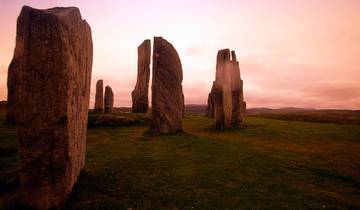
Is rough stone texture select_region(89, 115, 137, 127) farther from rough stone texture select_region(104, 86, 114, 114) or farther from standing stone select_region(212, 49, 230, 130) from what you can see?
rough stone texture select_region(104, 86, 114, 114)

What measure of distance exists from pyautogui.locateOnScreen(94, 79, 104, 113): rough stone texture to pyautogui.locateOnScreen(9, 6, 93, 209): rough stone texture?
2648 centimetres

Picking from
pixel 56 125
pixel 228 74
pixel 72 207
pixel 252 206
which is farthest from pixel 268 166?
pixel 228 74

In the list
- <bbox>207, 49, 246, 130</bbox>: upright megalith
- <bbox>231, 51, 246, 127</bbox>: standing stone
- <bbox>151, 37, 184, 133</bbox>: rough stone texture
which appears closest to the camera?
<bbox>151, 37, 184, 133</bbox>: rough stone texture

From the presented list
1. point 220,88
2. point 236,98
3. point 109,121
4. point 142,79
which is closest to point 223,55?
point 220,88

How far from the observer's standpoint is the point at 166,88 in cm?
1670

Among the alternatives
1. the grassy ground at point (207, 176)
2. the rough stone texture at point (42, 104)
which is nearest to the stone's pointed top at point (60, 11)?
the rough stone texture at point (42, 104)

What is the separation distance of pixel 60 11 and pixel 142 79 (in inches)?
874

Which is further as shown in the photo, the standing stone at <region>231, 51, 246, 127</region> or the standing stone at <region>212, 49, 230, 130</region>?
the standing stone at <region>231, 51, 246, 127</region>

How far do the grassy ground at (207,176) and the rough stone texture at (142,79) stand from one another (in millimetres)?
14011

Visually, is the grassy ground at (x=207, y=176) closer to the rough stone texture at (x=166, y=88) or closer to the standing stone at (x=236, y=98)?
the rough stone texture at (x=166, y=88)

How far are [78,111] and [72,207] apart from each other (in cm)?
222

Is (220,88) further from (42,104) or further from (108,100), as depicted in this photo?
(42,104)

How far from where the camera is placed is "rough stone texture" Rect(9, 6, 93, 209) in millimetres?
5129

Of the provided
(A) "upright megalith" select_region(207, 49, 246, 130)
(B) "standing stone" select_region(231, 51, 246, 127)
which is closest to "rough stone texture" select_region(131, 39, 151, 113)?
(A) "upright megalith" select_region(207, 49, 246, 130)
